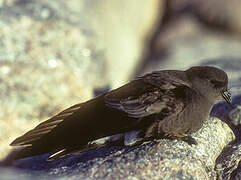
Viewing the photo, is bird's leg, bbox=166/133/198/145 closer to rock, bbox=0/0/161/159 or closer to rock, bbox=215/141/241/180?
rock, bbox=215/141/241/180

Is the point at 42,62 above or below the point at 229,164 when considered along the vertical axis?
above

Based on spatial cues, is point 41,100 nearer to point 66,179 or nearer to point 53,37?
point 53,37

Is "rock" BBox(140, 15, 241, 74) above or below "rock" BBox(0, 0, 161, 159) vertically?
below

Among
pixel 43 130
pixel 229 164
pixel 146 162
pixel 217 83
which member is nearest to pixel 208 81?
pixel 217 83

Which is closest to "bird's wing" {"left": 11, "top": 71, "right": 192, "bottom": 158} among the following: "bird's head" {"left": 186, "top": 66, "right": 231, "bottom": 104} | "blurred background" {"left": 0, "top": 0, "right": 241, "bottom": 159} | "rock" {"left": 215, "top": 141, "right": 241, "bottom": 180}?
"bird's head" {"left": 186, "top": 66, "right": 231, "bottom": 104}

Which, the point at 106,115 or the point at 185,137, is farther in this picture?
the point at 185,137


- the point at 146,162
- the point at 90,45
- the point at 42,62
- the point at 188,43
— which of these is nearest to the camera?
the point at 146,162

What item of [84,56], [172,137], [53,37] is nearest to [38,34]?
[53,37]

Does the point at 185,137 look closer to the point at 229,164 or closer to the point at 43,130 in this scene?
the point at 229,164

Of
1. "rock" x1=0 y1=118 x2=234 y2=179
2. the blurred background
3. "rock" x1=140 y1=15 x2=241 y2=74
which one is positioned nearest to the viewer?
"rock" x1=0 y1=118 x2=234 y2=179
